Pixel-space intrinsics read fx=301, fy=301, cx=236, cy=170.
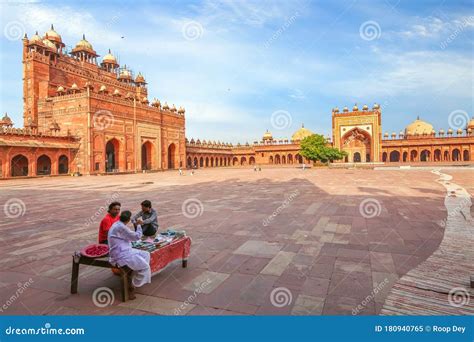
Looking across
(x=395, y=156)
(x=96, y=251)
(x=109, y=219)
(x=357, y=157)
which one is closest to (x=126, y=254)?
(x=96, y=251)

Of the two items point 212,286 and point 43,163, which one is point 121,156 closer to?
point 43,163

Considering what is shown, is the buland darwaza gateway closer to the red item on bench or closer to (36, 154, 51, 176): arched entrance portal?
(36, 154, 51, 176): arched entrance portal

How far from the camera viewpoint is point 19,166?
2812 centimetres

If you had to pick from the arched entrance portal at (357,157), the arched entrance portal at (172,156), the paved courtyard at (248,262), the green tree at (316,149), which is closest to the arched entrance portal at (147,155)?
the arched entrance portal at (172,156)

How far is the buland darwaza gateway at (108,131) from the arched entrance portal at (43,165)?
9 cm

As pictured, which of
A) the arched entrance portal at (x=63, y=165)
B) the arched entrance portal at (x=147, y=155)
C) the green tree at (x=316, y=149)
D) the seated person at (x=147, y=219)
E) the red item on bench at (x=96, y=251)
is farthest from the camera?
the green tree at (x=316, y=149)

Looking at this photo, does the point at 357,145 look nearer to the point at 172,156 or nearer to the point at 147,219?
the point at 172,156

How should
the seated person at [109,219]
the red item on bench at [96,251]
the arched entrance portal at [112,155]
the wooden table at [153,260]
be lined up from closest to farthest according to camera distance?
1. the wooden table at [153,260]
2. the red item on bench at [96,251]
3. the seated person at [109,219]
4. the arched entrance portal at [112,155]

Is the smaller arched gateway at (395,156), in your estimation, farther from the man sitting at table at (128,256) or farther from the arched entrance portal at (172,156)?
the man sitting at table at (128,256)

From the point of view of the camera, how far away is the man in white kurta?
343 cm

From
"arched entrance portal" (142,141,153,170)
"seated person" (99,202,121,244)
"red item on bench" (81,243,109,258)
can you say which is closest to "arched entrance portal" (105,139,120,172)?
"arched entrance portal" (142,141,153,170)

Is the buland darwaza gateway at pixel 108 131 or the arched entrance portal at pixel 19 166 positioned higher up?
the buland darwaza gateway at pixel 108 131

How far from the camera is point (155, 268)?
3.76 m

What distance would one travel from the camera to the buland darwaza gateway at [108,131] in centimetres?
3028
